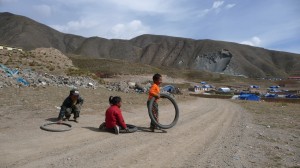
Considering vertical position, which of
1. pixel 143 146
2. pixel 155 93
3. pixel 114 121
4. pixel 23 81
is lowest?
pixel 143 146

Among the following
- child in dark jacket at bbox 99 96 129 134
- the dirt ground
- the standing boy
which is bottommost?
the dirt ground

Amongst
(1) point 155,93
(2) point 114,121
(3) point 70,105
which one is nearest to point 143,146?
(2) point 114,121

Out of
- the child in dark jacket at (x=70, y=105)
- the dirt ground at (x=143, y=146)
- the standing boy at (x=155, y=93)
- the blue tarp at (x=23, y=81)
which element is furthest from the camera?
the blue tarp at (x=23, y=81)

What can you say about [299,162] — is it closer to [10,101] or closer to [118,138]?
[118,138]

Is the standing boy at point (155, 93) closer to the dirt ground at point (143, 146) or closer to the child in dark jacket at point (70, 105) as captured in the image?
the dirt ground at point (143, 146)

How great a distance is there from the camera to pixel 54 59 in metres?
44.8

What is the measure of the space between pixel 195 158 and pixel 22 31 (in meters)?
211

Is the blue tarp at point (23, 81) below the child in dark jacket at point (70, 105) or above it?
above

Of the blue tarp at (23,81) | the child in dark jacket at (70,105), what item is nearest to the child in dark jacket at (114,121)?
the child in dark jacket at (70,105)

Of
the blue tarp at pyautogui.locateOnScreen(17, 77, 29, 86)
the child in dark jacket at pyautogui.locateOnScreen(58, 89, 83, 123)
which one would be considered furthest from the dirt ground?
the blue tarp at pyautogui.locateOnScreen(17, 77, 29, 86)

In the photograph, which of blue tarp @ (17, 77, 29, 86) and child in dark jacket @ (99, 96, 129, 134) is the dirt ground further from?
blue tarp @ (17, 77, 29, 86)

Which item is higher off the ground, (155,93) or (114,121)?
(155,93)

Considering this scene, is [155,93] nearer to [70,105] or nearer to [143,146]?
[143,146]

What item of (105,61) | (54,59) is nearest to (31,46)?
(105,61)
